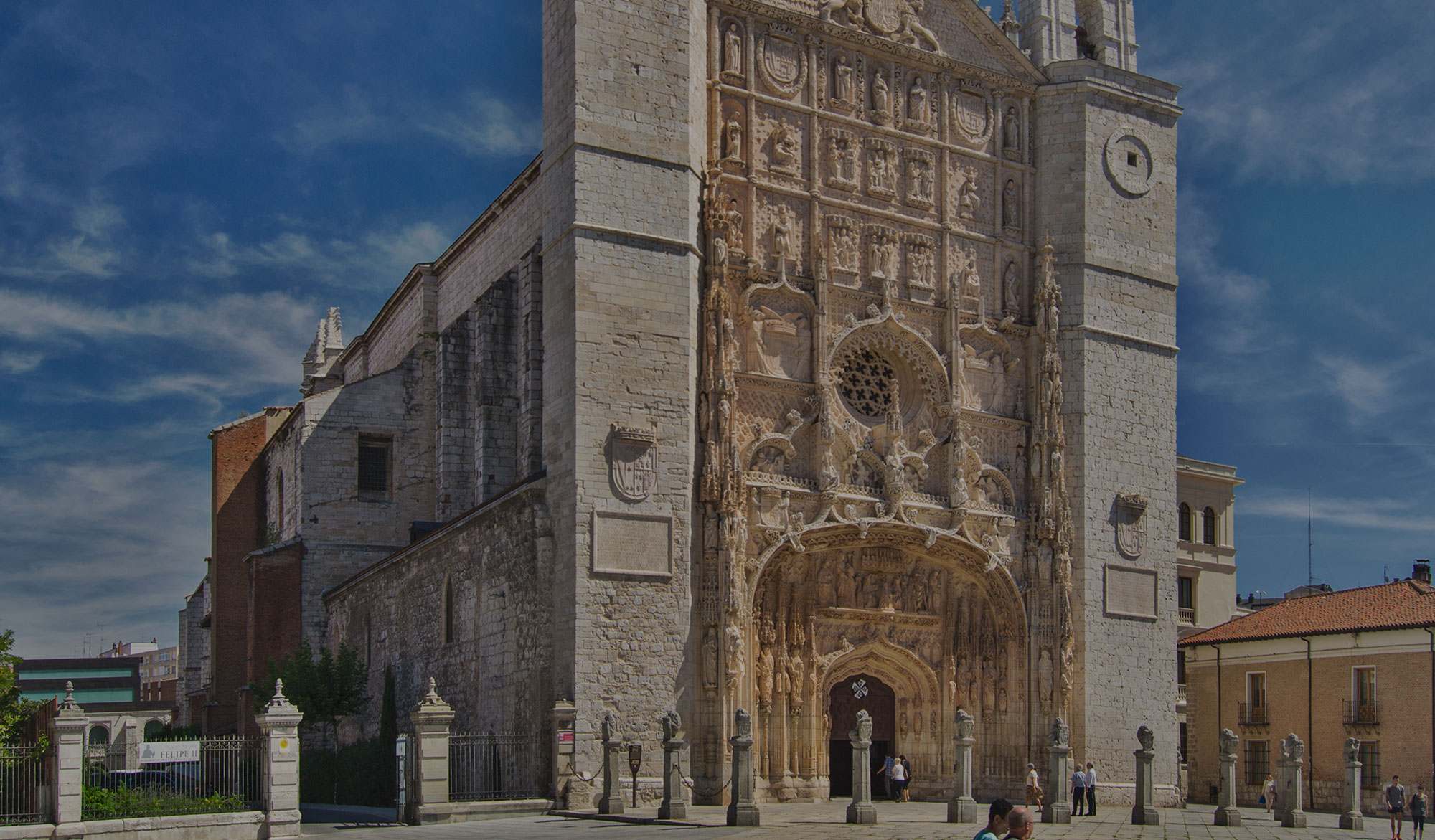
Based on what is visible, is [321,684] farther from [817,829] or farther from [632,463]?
[817,829]

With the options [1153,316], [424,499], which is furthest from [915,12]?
[424,499]

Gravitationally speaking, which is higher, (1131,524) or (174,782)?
(1131,524)

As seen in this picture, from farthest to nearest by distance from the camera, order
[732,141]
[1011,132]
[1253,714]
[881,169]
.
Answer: [1253,714] → [1011,132] → [881,169] → [732,141]

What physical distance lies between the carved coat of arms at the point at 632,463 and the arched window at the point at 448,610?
5.32m

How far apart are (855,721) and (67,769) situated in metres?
13.3

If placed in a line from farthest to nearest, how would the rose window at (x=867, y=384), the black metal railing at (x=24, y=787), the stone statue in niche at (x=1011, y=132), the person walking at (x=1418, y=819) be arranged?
the stone statue in niche at (x=1011, y=132), the rose window at (x=867, y=384), the person walking at (x=1418, y=819), the black metal railing at (x=24, y=787)

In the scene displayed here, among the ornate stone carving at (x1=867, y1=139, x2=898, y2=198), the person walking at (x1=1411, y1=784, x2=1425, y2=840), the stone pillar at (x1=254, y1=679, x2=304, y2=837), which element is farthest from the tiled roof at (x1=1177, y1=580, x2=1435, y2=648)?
the stone pillar at (x1=254, y1=679, x2=304, y2=837)

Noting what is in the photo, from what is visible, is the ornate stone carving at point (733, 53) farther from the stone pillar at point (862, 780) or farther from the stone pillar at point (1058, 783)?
the stone pillar at point (1058, 783)

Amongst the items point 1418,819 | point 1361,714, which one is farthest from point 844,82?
point 1361,714

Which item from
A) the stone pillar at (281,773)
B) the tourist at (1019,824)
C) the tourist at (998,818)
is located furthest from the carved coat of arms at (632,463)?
the tourist at (1019,824)

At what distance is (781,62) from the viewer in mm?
26734

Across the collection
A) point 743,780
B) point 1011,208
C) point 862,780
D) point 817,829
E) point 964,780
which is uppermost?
point 1011,208

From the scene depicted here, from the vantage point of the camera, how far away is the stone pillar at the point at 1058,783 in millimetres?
21922

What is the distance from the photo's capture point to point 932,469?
2694 centimetres
